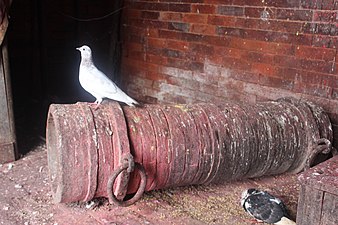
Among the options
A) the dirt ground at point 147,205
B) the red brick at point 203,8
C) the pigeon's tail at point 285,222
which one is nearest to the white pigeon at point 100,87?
the dirt ground at point 147,205

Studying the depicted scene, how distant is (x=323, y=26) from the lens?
2904mm

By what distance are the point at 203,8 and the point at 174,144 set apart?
1934mm

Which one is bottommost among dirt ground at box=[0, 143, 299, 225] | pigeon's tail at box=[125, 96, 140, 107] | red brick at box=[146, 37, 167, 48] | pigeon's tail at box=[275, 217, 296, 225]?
dirt ground at box=[0, 143, 299, 225]

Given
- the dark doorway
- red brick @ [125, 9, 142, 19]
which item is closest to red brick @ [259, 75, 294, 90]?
red brick @ [125, 9, 142, 19]

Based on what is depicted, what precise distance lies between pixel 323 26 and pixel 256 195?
138 cm

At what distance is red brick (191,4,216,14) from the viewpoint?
372 centimetres

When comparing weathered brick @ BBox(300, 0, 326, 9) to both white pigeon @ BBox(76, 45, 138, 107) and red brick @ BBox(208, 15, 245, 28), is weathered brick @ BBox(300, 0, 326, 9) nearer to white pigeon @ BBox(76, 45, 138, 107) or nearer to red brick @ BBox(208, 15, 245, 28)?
red brick @ BBox(208, 15, 245, 28)

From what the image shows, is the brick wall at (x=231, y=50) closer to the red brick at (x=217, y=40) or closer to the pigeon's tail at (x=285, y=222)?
the red brick at (x=217, y=40)

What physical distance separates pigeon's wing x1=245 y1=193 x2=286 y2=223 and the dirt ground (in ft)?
0.21

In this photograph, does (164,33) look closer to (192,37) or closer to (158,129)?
(192,37)

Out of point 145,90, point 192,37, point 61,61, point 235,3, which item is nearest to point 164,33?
point 192,37

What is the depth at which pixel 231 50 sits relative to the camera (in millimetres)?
3600

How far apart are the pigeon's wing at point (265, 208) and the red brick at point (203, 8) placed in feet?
6.56

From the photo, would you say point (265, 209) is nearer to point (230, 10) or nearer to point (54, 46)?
point (230, 10)
